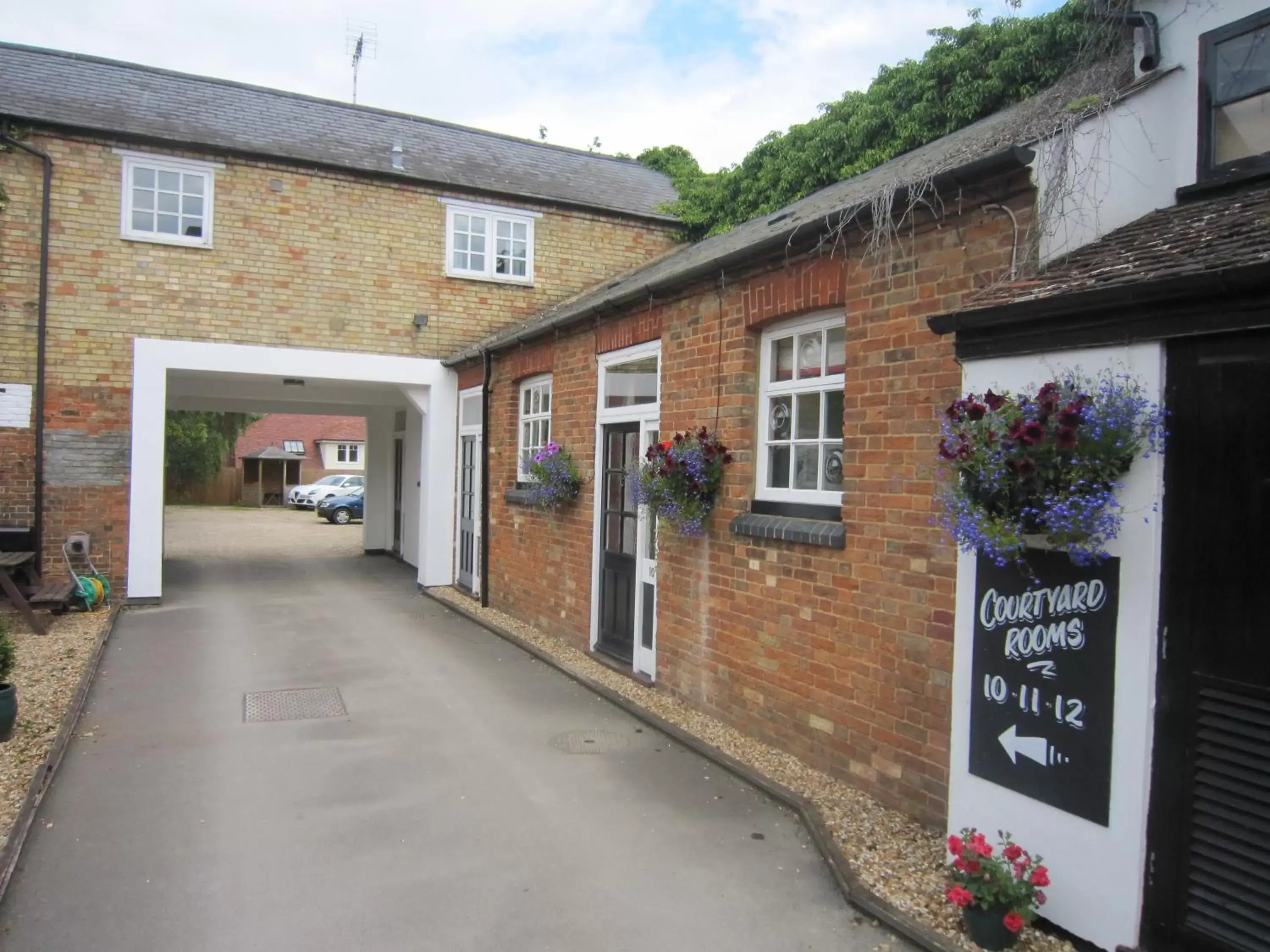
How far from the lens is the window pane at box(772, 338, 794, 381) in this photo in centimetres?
573

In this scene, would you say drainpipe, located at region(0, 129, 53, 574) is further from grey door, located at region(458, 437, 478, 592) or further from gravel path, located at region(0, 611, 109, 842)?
grey door, located at region(458, 437, 478, 592)

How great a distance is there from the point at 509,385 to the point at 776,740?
634 cm

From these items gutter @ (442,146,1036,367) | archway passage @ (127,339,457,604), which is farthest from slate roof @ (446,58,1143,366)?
archway passage @ (127,339,457,604)

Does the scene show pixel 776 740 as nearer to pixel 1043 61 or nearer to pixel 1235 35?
pixel 1235 35

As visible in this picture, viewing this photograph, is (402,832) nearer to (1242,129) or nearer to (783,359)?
(783,359)

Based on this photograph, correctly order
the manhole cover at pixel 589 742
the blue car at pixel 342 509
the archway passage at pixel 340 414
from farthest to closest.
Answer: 1. the blue car at pixel 342 509
2. the archway passage at pixel 340 414
3. the manhole cover at pixel 589 742

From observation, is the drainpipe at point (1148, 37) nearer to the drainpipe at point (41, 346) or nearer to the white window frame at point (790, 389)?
the white window frame at point (790, 389)

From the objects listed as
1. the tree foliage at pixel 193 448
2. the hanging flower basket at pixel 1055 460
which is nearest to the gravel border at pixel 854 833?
the hanging flower basket at pixel 1055 460

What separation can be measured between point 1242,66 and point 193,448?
124 ft

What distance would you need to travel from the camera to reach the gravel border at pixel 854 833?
3.57 metres

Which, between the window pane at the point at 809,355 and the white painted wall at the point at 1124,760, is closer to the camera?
the white painted wall at the point at 1124,760

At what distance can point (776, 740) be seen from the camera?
5547 mm

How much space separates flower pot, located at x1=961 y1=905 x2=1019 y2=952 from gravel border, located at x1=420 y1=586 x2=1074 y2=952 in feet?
0.21

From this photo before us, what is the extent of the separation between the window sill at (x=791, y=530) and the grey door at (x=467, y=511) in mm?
6921
